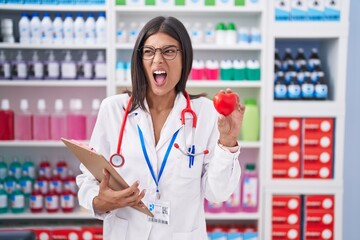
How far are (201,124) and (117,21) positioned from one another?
2.04 m

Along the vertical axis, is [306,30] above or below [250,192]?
above

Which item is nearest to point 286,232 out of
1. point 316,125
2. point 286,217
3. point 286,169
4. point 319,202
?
point 286,217

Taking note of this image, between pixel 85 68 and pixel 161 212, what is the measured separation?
196cm

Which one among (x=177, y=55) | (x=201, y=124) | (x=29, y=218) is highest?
(x=177, y=55)

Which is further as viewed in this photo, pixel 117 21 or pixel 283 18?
pixel 117 21

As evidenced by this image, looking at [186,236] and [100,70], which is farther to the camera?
[100,70]

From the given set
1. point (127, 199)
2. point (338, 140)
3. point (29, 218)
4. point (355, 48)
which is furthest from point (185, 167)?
point (355, 48)

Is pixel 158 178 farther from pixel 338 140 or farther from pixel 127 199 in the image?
pixel 338 140

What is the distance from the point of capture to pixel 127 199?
1.52m

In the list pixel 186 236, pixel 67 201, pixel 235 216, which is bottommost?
pixel 235 216

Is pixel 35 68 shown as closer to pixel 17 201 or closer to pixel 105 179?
pixel 17 201

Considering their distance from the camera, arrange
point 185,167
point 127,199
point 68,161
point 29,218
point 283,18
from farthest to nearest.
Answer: point 68,161
point 29,218
point 283,18
point 185,167
point 127,199

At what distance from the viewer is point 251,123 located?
11.1ft

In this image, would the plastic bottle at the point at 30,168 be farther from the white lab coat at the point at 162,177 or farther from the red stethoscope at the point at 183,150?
the red stethoscope at the point at 183,150
